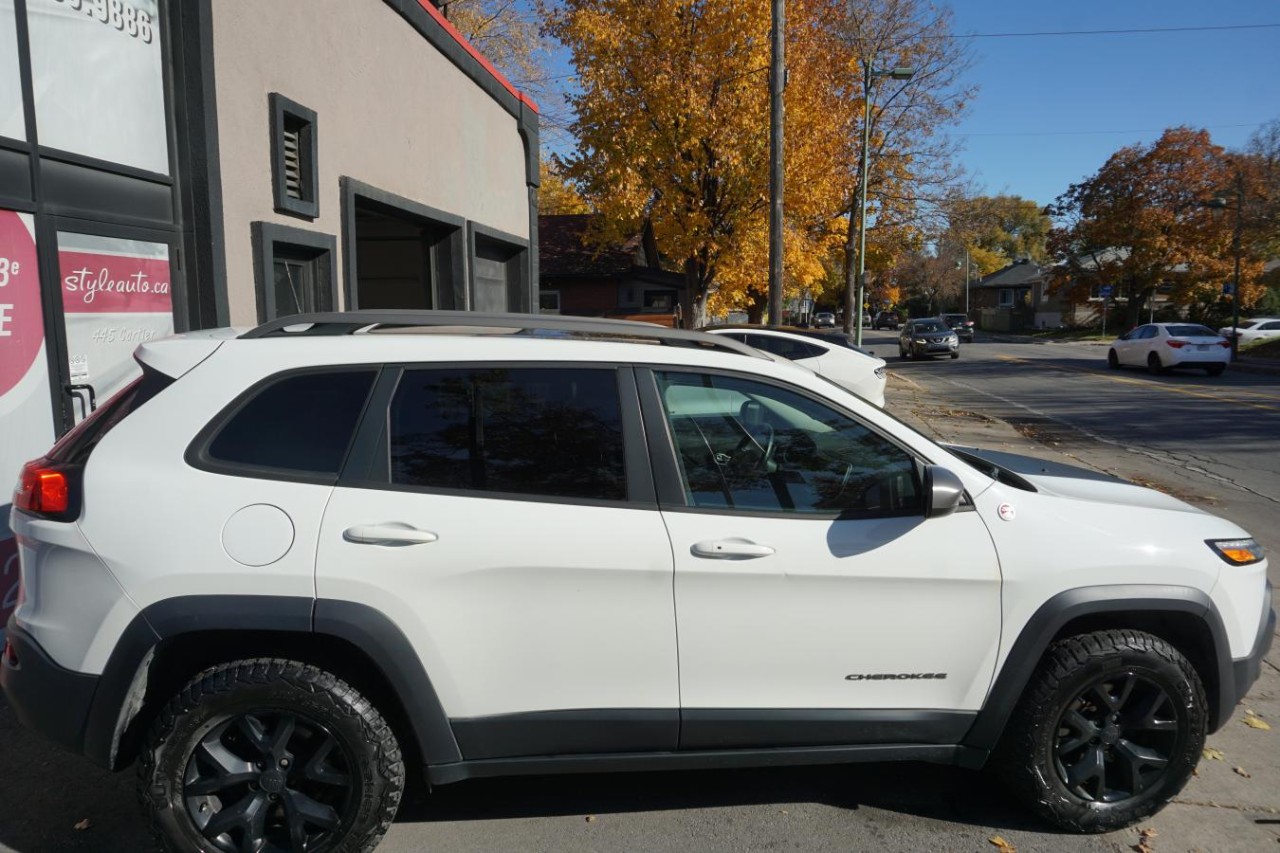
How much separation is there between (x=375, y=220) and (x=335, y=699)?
856 centimetres

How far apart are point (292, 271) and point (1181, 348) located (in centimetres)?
2332

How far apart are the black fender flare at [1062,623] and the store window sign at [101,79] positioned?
18.6 feet

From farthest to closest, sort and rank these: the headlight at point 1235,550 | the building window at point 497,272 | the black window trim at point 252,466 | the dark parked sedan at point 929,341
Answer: the dark parked sedan at point 929,341 → the building window at point 497,272 → the headlight at point 1235,550 → the black window trim at point 252,466

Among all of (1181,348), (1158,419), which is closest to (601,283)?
(1181,348)

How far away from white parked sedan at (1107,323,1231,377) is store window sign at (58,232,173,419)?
24546mm

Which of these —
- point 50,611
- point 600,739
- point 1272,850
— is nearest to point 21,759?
point 50,611

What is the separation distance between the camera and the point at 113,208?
5.61 m

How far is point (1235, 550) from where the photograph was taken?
3.19 meters

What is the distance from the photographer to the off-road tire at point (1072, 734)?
10.00 ft

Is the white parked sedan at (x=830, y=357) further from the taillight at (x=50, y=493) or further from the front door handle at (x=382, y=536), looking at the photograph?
the taillight at (x=50, y=493)

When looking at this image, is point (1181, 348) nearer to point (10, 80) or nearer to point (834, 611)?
point (834, 611)

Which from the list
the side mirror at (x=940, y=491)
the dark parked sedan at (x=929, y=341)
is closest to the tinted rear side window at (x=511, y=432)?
the side mirror at (x=940, y=491)

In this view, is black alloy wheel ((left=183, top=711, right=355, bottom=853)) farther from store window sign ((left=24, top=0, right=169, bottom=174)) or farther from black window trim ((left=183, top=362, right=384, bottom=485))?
store window sign ((left=24, top=0, right=169, bottom=174))

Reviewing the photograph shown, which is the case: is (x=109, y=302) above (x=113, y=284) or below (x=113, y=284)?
below
